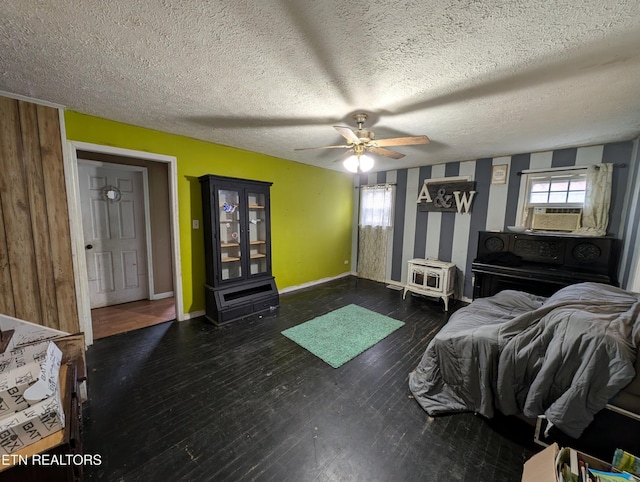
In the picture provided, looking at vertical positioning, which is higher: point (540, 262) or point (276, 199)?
point (276, 199)

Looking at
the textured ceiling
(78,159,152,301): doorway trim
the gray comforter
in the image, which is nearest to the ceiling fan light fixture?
A: the textured ceiling

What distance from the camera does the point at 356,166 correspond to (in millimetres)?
2439

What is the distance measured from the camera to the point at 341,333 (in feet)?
9.66

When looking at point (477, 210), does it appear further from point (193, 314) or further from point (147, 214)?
point (147, 214)

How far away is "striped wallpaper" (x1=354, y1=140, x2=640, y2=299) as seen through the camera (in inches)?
108

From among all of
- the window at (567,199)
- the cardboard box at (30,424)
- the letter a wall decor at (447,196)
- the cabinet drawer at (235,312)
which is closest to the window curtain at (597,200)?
the window at (567,199)

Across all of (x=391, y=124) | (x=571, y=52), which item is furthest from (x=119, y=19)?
(x=571, y=52)

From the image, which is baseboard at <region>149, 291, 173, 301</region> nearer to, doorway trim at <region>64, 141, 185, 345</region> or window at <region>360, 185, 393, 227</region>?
doorway trim at <region>64, 141, 185, 345</region>

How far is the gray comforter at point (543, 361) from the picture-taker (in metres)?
1.30

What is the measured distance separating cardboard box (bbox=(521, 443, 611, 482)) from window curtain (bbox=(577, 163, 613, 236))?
2.91 meters

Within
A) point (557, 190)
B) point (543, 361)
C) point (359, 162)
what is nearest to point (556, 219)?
point (557, 190)

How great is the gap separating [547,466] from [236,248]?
135 inches

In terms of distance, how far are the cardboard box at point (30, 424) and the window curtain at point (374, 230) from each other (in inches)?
186

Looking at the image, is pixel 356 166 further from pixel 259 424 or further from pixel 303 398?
pixel 259 424
